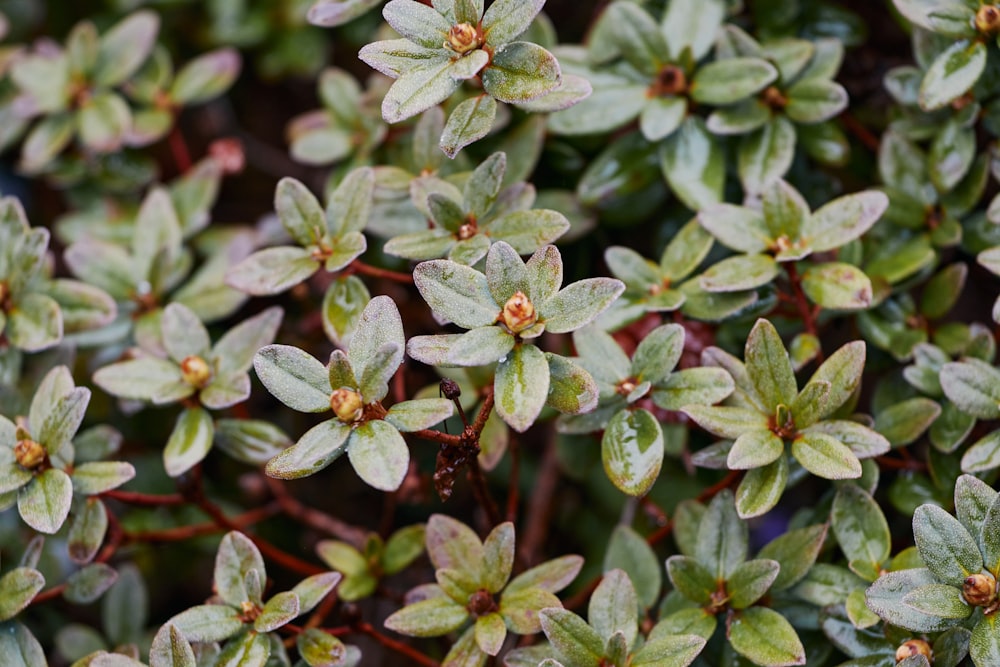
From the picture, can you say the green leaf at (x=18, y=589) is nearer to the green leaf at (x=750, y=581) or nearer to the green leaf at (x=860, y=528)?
the green leaf at (x=750, y=581)

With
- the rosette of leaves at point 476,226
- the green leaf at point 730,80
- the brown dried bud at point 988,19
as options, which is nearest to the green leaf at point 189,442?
the rosette of leaves at point 476,226

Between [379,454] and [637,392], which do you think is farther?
[637,392]

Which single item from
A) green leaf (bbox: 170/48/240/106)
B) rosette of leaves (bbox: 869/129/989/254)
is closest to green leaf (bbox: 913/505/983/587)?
rosette of leaves (bbox: 869/129/989/254)

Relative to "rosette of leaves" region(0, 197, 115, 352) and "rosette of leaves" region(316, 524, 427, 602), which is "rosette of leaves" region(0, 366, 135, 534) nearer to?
"rosette of leaves" region(0, 197, 115, 352)

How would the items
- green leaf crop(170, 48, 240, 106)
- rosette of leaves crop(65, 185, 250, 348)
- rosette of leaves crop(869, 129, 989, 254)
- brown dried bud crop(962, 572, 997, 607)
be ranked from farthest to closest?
green leaf crop(170, 48, 240, 106) → rosette of leaves crop(65, 185, 250, 348) → rosette of leaves crop(869, 129, 989, 254) → brown dried bud crop(962, 572, 997, 607)

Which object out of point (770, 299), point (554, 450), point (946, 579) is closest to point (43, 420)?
point (554, 450)

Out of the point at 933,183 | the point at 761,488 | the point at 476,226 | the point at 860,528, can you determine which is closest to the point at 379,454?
the point at 476,226

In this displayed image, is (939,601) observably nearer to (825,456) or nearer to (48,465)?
(825,456)
